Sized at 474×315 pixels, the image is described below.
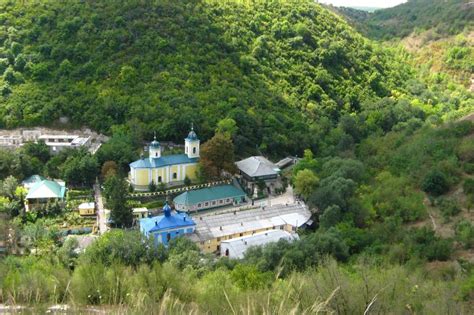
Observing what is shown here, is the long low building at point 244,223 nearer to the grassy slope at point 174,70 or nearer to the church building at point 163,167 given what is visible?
the church building at point 163,167

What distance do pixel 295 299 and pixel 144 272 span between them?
4035 millimetres

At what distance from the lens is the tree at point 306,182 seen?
2500 cm

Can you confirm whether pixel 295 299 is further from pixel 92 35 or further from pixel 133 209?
pixel 92 35

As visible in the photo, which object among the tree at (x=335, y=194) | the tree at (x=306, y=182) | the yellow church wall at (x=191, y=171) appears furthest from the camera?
the yellow church wall at (x=191, y=171)

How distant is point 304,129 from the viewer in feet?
109

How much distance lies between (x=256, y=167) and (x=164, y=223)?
7.65m

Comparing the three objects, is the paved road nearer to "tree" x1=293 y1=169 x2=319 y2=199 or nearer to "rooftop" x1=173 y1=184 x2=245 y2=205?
"rooftop" x1=173 y1=184 x2=245 y2=205

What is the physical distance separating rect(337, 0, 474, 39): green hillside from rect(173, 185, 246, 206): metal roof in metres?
39.9

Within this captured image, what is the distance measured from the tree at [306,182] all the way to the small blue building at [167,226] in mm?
6329

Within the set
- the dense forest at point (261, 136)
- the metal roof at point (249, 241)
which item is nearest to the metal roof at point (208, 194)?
the dense forest at point (261, 136)

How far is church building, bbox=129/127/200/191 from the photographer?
25.6m

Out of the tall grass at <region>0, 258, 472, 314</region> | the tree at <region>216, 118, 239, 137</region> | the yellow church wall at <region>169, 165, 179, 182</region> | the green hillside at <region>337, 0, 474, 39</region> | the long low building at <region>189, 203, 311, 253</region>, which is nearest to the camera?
the tall grass at <region>0, 258, 472, 314</region>

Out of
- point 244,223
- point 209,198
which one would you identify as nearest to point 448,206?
point 244,223

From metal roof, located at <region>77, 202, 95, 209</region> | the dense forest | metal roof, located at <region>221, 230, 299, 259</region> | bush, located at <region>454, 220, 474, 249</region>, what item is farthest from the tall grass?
metal roof, located at <region>77, 202, 95, 209</region>
